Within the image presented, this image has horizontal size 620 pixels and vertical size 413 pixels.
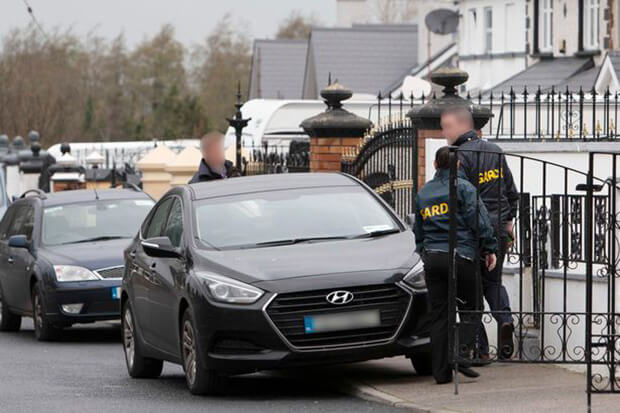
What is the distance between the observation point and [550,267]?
12.1 m

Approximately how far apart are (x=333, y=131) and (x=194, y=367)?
8.99m

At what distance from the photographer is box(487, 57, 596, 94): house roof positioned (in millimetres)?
46300

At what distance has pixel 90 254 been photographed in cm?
1708

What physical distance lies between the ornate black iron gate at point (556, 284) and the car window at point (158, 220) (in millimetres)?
2560

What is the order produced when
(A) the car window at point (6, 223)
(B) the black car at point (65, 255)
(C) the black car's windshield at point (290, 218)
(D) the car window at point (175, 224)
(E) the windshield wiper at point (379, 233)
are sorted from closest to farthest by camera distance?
(C) the black car's windshield at point (290, 218) < (E) the windshield wiper at point (379, 233) < (D) the car window at point (175, 224) < (B) the black car at point (65, 255) < (A) the car window at point (6, 223)

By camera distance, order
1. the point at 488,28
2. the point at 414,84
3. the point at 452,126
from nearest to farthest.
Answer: the point at 452,126, the point at 414,84, the point at 488,28

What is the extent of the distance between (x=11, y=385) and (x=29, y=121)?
5593 centimetres

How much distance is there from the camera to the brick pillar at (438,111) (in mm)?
14695

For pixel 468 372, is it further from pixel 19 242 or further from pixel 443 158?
pixel 19 242

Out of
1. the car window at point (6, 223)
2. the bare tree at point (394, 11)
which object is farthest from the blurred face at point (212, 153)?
the bare tree at point (394, 11)

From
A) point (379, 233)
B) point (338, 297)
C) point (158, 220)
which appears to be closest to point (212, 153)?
point (158, 220)

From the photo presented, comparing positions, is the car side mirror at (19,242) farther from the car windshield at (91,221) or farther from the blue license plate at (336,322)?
the blue license plate at (336,322)

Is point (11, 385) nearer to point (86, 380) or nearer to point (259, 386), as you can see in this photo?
point (86, 380)

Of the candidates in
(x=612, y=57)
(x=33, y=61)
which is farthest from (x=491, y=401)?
(x=33, y=61)
